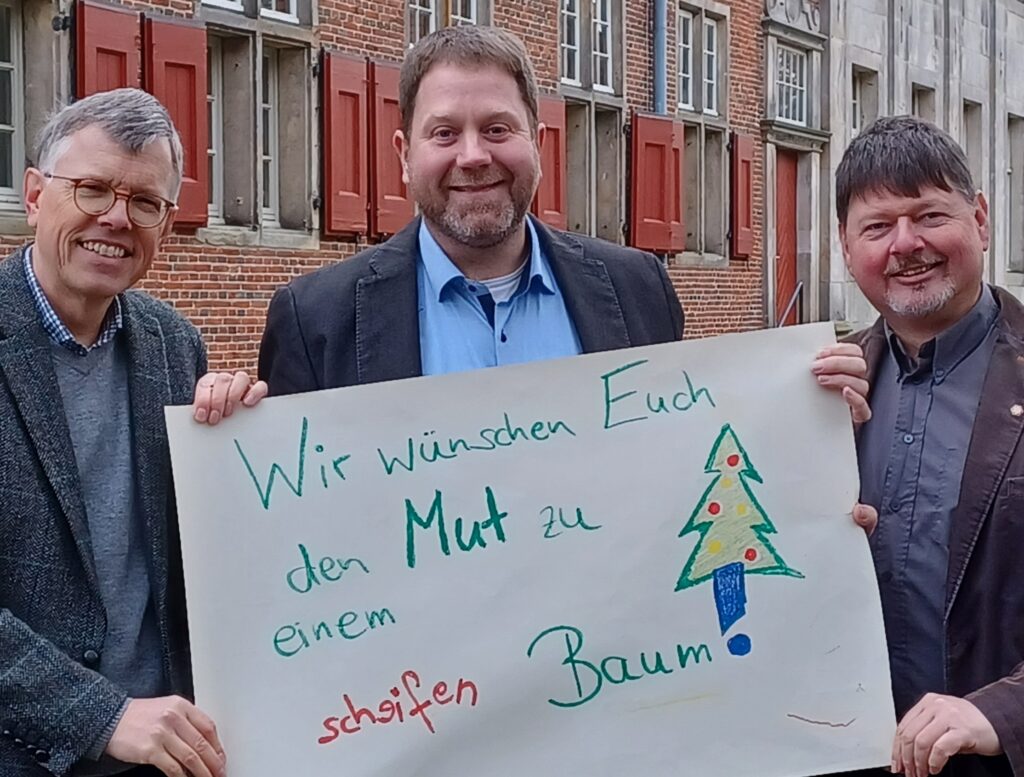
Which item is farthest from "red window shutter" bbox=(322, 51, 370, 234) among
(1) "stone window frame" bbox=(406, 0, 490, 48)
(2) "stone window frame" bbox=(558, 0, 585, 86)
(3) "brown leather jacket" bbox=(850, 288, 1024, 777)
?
(3) "brown leather jacket" bbox=(850, 288, 1024, 777)

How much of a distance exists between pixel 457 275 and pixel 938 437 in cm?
91

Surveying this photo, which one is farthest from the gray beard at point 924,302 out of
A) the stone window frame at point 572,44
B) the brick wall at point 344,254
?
the stone window frame at point 572,44

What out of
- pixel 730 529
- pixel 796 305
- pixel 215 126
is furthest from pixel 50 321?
pixel 796 305

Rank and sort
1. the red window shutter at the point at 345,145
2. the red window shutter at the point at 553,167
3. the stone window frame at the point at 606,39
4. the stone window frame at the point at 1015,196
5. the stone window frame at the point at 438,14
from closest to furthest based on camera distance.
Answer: the red window shutter at the point at 345,145
the stone window frame at the point at 438,14
the red window shutter at the point at 553,167
the stone window frame at the point at 606,39
the stone window frame at the point at 1015,196

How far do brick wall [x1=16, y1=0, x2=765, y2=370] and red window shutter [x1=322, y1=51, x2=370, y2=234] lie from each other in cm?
21

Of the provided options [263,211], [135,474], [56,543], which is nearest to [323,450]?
[135,474]

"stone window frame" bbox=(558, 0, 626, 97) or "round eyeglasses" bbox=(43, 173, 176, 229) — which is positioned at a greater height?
"stone window frame" bbox=(558, 0, 626, 97)

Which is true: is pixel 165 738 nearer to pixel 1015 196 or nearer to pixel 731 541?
pixel 731 541

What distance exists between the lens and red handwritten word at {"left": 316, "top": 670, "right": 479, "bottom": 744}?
2424 mm

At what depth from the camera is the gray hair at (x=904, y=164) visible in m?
2.61

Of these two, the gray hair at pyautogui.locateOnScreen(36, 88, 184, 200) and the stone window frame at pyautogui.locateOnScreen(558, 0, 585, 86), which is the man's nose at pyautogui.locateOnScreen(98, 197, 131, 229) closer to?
the gray hair at pyautogui.locateOnScreen(36, 88, 184, 200)

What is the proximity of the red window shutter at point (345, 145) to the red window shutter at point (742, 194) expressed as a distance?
6497 mm

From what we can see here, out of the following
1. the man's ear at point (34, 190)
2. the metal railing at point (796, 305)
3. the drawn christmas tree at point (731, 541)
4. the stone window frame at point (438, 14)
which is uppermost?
the stone window frame at point (438, 14)

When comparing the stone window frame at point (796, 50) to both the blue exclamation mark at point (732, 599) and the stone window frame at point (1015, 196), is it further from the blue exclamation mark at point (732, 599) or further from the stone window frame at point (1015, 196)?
the blue exclamation mark at point (732, 599)
